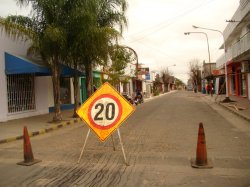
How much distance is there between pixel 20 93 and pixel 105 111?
42.3ft

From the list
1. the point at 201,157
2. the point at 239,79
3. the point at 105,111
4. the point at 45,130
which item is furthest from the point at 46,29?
the point at 239,79

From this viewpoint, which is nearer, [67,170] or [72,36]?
[67,170]

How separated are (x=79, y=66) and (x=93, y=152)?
12.6 meters

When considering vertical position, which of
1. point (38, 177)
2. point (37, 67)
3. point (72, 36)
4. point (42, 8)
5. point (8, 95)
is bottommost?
point (38, 177)

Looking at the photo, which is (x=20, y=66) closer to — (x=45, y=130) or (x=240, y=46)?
(x=45, y=130)

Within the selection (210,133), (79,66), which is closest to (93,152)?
(210,133)

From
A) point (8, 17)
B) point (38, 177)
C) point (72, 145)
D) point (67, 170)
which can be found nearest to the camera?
point (38, 177)

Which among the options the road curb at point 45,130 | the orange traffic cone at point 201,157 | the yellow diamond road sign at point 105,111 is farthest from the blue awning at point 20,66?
the orange traffic cone at point 201,157

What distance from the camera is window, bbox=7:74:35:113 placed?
1867 cm

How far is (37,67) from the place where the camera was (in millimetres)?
17609

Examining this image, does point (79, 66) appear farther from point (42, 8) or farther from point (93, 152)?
point (93, 152)

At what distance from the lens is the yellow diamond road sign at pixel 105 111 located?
7820 millimetres

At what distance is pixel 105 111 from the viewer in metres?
7.92

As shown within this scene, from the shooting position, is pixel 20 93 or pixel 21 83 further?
pixel 21 83
